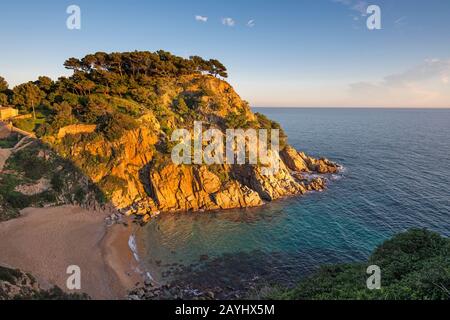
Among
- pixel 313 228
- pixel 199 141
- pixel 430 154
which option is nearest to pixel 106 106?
pixel 199 141

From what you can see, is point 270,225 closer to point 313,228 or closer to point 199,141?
point 313,228

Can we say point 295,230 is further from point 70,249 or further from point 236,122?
point 70,249

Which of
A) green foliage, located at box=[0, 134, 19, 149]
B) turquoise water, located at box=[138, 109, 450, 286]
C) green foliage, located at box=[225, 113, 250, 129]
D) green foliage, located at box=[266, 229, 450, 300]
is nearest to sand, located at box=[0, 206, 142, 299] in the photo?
turquoise water, located at box=[138, 109, 450, 286]

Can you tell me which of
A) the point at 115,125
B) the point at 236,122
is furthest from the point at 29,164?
the point at 236,122

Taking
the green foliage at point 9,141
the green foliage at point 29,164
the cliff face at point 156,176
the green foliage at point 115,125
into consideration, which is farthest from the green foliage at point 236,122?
the green foliage at point 9,141

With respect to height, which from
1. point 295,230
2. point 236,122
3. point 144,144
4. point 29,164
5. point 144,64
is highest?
point 144,64
